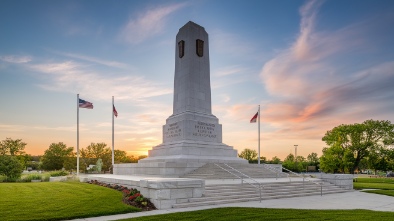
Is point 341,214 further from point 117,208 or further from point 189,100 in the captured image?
point 189,100

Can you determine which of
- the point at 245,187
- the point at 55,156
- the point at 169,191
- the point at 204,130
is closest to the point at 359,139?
the point at 204,130

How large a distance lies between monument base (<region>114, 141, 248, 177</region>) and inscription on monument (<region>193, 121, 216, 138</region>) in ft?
3.19

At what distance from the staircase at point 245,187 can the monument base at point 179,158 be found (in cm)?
84

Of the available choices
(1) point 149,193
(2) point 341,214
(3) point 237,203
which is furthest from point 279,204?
(1) point 149,193

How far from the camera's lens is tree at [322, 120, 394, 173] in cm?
4728

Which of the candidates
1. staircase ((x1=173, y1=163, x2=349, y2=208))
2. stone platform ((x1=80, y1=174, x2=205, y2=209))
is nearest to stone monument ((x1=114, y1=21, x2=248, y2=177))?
staircase ((x1=173, y1=163, x2=349, y2=208))

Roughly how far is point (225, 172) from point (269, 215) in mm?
10501

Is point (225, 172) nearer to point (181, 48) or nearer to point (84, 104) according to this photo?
point (181, 48)

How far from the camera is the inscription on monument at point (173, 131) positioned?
87.3 ft

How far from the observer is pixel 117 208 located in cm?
1182

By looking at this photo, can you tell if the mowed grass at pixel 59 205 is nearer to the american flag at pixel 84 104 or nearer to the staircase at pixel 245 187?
the staircase at pixel 245 187

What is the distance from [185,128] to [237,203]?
41.5 feet

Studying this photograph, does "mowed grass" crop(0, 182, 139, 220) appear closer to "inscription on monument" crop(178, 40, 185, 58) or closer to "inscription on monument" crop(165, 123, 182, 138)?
"inscription on monument" crop(165, 123, 182, 138)

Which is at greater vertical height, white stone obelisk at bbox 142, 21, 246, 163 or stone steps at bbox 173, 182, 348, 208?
white stone obelisk at bbox 142, 21, 246, 163
